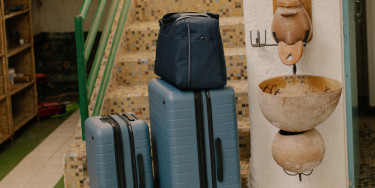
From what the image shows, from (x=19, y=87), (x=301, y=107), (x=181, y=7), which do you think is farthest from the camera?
(x=19, y=87)

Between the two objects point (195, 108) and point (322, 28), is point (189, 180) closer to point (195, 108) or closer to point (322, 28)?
point (195, 108)

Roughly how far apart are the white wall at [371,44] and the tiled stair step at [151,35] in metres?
1.58

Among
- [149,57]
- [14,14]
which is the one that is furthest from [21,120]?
[149,57]

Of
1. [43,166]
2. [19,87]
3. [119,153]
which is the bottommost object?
[43,166]

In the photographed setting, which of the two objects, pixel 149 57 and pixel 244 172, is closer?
pixel 244 172

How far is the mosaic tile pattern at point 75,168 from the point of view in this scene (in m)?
3.53

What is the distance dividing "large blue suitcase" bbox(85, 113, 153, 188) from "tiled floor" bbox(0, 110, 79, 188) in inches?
69.6

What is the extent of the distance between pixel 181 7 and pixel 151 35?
1.57 ft

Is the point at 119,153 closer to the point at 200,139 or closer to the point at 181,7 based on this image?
the point at 200,139

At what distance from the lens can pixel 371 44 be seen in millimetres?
2963

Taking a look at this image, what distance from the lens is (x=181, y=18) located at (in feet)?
10.1

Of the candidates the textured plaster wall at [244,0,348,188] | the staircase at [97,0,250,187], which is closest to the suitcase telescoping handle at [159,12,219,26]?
the textured plaster wall at [244,0,348,188]

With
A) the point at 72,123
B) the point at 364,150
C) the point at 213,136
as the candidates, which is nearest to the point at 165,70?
the point at 213,136

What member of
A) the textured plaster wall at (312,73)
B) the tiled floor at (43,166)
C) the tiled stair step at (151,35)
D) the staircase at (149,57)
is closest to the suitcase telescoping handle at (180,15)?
the textured plaster wall at (312,73)
